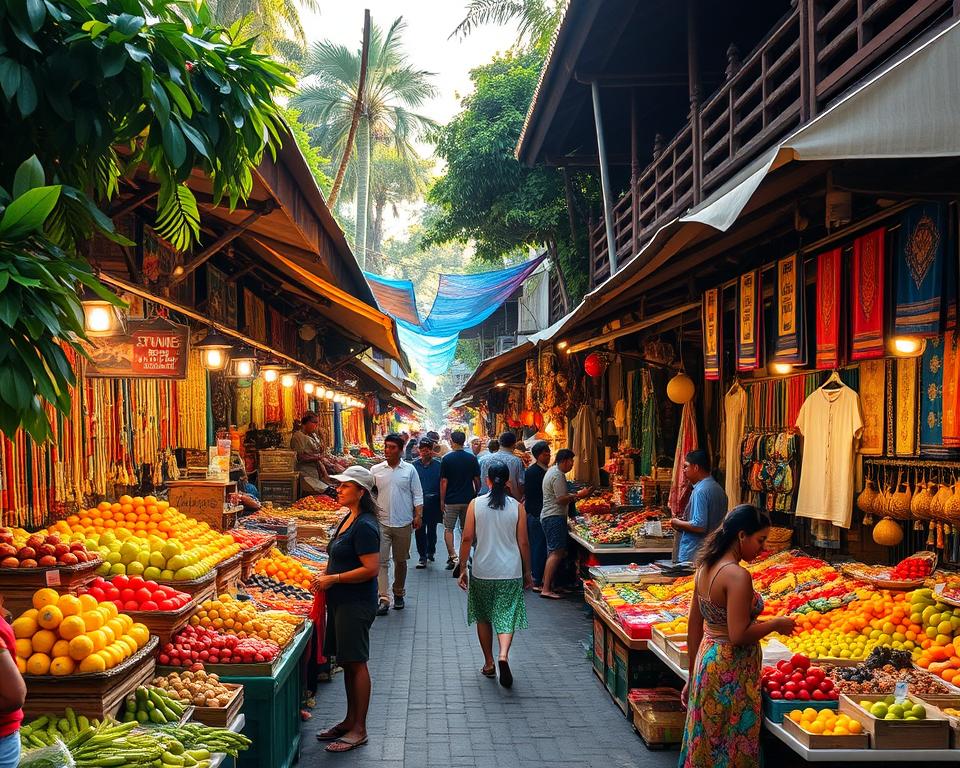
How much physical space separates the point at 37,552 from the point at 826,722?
13.2ft

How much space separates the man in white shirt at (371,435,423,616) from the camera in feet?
32.9

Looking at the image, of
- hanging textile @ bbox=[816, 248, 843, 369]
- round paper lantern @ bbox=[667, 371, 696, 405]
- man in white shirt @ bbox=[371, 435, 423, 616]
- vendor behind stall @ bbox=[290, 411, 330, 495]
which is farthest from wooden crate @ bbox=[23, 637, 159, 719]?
vendor behind stall @ bbox=[290, 411, 330, 495]

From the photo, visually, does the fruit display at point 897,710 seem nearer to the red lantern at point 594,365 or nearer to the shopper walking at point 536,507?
the shopper walking at point 536,507

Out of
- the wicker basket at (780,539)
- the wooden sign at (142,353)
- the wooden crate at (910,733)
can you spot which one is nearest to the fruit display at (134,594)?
the wooden sign at (142,353)

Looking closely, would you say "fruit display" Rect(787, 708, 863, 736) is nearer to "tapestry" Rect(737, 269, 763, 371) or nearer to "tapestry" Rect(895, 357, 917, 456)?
"tapestry" Rect(895, 357, 917, 456)

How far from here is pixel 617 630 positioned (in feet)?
22.3

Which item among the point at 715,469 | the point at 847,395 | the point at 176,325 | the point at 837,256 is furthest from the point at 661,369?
the point at 176,325

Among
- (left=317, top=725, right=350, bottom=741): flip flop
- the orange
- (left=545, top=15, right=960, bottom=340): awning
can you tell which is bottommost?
(left=317, top=725, right=350, bottom=741): flip flop

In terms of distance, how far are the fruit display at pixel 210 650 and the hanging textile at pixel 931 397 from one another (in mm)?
4489

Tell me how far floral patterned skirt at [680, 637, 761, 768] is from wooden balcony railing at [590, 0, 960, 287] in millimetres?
3492

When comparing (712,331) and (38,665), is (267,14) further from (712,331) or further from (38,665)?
(38,665)

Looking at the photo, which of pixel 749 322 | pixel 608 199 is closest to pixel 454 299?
pixel 608 199

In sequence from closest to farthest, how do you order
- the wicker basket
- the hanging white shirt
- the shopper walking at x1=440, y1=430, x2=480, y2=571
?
1. the hanging white shirt
2. the wicker basket
3. the shopper walking at x1=440, y1=430, x2=480, y2=571

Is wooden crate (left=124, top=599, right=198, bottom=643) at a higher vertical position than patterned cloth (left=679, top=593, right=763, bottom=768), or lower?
higher
